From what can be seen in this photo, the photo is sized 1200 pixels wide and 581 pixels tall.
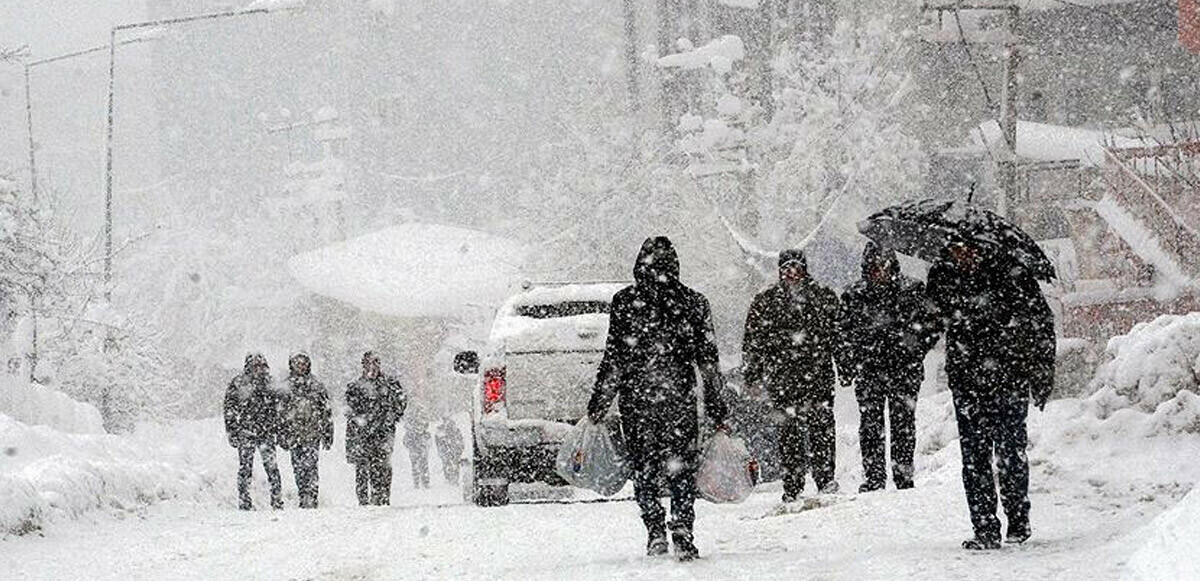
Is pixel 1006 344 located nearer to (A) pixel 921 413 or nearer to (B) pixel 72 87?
(A) pixel 921 413

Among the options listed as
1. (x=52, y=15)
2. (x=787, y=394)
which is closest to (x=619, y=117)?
(x=787, y=394)

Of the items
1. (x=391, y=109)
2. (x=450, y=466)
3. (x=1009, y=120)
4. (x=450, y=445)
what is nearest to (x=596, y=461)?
(x=1009, y=120)

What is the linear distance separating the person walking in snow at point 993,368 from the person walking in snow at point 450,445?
19.9 metres

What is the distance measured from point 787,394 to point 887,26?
28.6m

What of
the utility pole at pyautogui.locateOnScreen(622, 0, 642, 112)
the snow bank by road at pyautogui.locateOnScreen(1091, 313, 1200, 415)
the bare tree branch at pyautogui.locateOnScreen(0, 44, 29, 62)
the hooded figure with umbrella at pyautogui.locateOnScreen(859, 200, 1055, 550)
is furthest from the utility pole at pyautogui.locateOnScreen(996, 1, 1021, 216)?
the utility pole at pyautogui.locateOnScreen(622, 0, 642, 112)

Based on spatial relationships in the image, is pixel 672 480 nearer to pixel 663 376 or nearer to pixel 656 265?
pixel 663 376

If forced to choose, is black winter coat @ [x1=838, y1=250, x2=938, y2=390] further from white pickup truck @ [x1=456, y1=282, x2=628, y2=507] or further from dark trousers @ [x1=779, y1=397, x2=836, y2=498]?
white pickup truck @ [x1=456, y1=282, x2=628, y2=507]

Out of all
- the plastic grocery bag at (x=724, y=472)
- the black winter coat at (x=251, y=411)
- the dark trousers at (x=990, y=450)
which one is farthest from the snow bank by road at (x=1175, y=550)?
the black winter coat at (x=251, y=411)

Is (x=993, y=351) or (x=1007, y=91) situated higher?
(x=1007, y=91)

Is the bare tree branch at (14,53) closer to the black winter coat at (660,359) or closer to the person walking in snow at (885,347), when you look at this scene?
the person walking in snow at (885,347)

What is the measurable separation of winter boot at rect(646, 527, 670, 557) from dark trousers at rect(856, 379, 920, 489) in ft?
8.75

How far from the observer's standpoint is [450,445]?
27156 millimetres

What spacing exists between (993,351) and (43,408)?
16.0m

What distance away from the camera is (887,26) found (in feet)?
123
